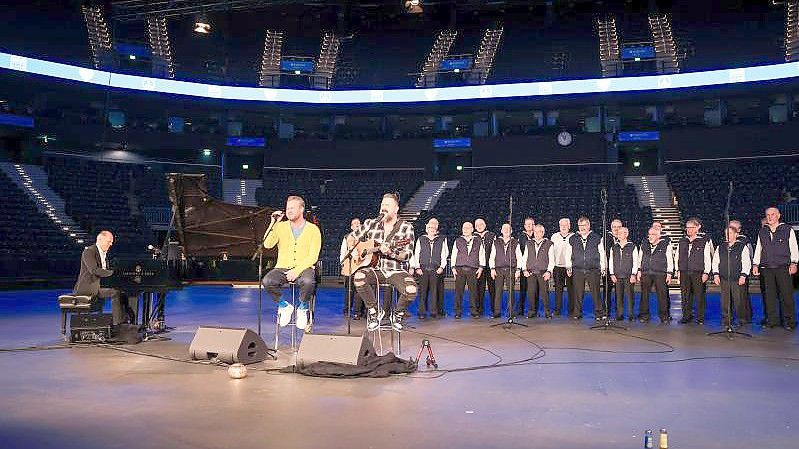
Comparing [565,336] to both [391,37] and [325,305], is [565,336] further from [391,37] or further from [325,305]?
[391,37]

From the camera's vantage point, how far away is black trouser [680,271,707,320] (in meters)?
10.8

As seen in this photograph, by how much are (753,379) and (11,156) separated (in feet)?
101

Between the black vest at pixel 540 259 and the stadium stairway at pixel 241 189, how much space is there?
65.7ft

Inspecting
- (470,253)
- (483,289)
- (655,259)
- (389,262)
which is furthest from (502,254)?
(389,262)

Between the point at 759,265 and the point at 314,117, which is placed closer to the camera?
the point at 759,265

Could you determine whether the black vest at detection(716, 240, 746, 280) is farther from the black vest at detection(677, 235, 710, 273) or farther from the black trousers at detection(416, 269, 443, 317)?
the black trousers at detection(416, 269, 443, 317)

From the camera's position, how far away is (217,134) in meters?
31.5

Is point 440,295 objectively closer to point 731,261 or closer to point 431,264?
Result: point 431,264

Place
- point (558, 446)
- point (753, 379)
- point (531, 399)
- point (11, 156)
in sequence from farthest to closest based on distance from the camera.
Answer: point (11, 156) < point (753, 379) < point (531, 399) < point (558, 446)

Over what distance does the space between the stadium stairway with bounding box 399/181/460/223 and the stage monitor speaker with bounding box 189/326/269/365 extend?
20339mm

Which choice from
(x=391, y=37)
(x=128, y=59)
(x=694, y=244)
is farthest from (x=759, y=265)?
(x=128, y=59)

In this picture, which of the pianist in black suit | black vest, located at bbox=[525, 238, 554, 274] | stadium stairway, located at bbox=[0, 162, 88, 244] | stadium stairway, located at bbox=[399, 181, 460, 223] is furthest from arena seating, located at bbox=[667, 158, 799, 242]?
stadium stairway, located at bbox=[0, 162, 88, 244]

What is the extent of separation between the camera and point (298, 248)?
7.75 metres

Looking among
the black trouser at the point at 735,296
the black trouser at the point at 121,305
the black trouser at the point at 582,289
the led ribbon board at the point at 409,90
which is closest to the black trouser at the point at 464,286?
the black trouser at the point at 582,289
